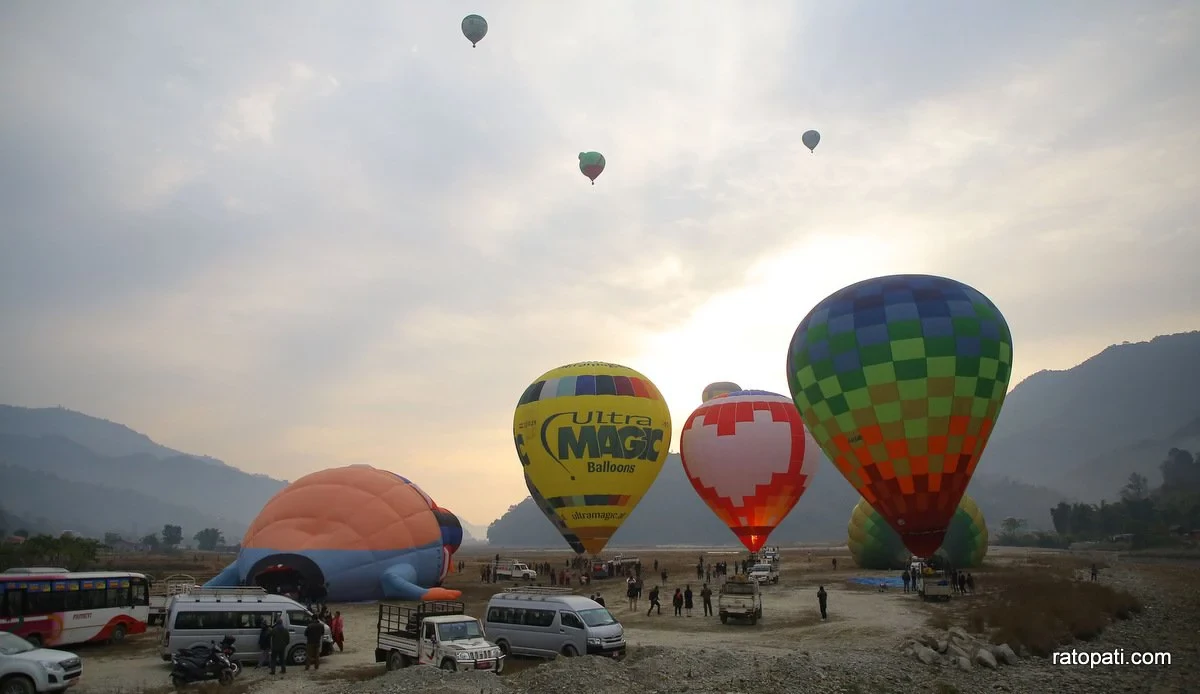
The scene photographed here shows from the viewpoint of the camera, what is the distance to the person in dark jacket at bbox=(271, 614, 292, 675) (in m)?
16.2

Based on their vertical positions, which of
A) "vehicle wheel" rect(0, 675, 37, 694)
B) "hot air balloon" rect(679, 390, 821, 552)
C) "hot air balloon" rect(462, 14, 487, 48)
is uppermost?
"hot air balloon" rect(462, 14, 487, 48)

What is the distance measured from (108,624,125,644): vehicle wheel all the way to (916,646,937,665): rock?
65.5ft

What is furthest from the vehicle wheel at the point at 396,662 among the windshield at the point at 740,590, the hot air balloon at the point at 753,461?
the hot air balloon at the point at 753,461

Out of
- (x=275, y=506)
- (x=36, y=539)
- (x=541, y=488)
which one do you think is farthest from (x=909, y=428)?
(x=36, y=539)

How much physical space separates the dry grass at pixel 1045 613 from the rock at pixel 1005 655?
101cm

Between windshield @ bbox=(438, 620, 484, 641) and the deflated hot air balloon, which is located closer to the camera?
windshield @ bbox=(438, 620, 484, 641)

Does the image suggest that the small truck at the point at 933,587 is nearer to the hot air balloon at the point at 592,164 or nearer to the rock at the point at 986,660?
the rock at the point at 986,660

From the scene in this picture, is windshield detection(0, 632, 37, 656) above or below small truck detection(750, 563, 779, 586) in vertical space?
above

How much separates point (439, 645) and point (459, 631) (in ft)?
1.83

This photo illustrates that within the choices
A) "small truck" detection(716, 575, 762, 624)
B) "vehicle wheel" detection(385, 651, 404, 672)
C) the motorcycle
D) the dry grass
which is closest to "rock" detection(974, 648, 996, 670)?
the dry grass

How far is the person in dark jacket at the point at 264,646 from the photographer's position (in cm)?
1697

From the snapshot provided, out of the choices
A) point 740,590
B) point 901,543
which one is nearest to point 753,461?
point 901,543

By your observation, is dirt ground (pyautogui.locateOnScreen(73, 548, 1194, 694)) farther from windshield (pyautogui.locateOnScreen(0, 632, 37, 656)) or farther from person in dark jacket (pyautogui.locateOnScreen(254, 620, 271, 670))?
windshield (pyautogui.locateOnScreen(0, 632, 37, 656))

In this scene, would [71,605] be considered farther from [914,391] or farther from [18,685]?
[914,391]
